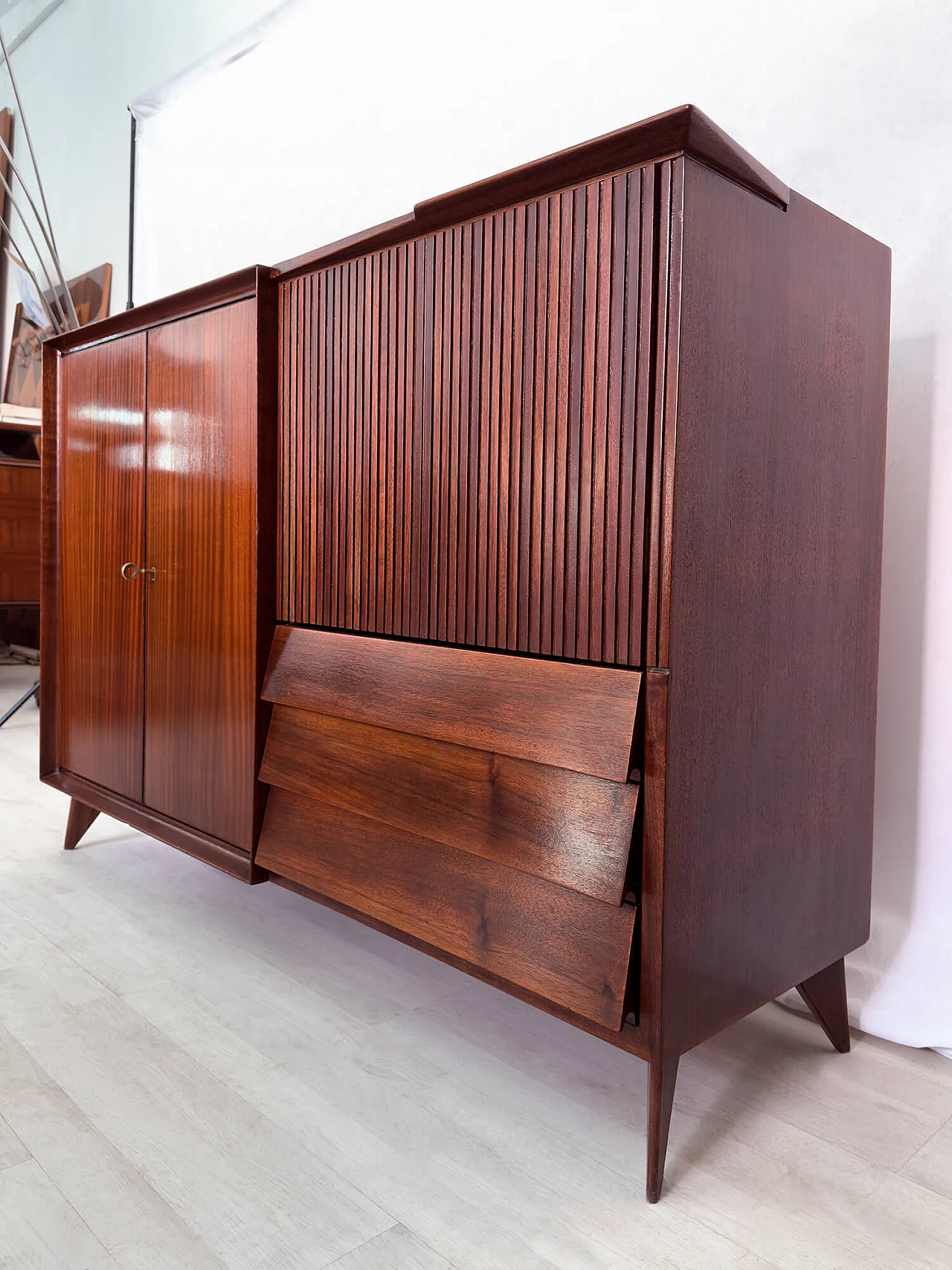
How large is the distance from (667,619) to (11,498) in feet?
11.9

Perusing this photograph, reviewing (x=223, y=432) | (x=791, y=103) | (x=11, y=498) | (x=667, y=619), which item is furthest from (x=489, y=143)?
(x=11, y=498)

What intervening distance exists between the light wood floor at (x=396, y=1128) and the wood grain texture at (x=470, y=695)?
493 mm

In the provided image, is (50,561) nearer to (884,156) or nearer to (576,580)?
(576,580)

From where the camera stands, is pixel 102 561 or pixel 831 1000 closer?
pixel 831 1000

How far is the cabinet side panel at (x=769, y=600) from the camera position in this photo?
1.08 metres

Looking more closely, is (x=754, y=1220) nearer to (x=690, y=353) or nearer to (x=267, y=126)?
(x=690, y=353)

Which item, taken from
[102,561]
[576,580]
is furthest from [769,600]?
[102,561]

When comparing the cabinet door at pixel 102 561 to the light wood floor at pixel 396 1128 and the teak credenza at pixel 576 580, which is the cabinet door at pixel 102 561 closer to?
the teak credenza at pixel 576 580

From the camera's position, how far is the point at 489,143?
2.11 meters

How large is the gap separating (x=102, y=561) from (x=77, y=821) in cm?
67

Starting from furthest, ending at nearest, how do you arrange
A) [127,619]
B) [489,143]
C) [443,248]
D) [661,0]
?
[489,143]
[127,619]
[661,0]
[443,248]

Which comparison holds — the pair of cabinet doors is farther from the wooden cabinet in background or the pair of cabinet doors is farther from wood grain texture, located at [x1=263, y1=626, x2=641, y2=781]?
wood grain texture, located at [x1=263, y1=626, x2=641, y2=781]

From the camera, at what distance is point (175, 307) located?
178cm

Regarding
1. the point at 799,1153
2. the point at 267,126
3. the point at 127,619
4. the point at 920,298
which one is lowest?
the point at 799,1153
